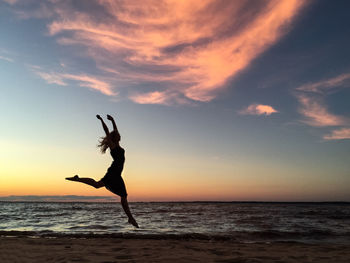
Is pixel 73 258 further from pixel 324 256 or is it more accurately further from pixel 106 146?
pixel 324 256

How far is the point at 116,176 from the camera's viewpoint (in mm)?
6859

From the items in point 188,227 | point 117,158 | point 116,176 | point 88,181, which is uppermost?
point 117,158

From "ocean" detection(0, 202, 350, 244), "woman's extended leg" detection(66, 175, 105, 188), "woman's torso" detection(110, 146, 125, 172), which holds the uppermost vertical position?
"woman's torso" detection(110, 146, 125, 172)

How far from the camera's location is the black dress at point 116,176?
269 inches

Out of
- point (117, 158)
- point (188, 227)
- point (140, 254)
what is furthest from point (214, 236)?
point (117, 158)

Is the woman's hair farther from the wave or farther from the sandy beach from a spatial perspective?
the wave

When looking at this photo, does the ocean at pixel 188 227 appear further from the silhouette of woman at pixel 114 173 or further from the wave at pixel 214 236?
the silhouette of woman at pixel 114 173

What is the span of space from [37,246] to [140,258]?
4.28 meters

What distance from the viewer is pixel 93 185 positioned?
6.82 m

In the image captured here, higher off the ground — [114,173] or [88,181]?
[114,173]

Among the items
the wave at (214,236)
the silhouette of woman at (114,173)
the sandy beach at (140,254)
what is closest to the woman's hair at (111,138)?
the silhouette of woman at (114,173)

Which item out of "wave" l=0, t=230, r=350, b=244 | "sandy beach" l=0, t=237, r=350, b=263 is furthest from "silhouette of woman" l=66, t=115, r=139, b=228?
"wave" l=0, t=230, r=350, b=244

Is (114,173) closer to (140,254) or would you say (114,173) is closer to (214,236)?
(140,254)

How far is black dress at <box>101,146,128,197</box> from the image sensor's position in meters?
6.82
